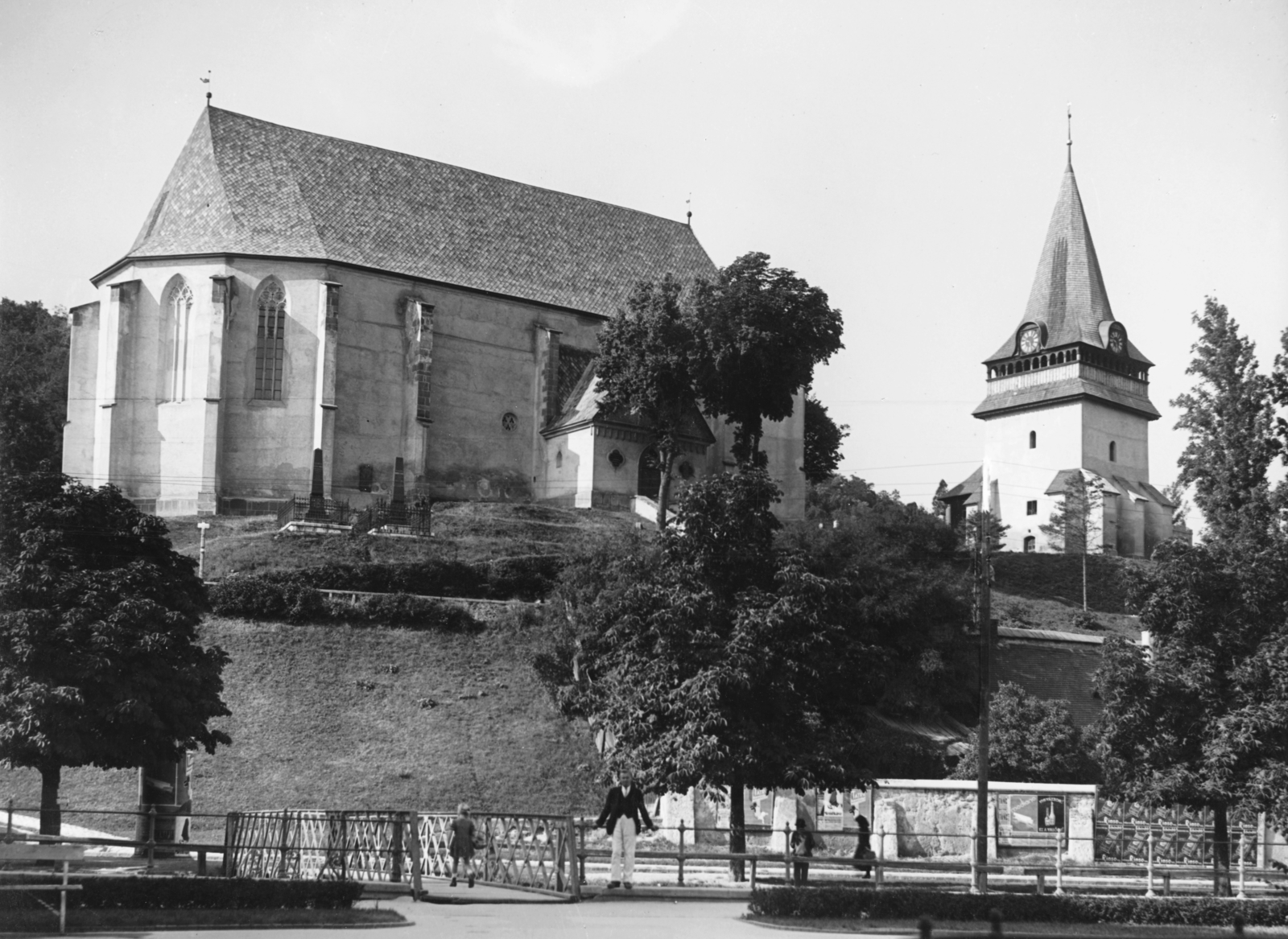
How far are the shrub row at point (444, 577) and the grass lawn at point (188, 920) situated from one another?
93.0ft

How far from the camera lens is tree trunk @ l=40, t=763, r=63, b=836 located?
29906 mm

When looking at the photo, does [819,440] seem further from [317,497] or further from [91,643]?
[91,643]

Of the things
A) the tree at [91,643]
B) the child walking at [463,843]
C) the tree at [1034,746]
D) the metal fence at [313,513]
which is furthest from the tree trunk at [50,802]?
the tree at [1034,746]

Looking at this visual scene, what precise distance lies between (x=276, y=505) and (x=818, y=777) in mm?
35519

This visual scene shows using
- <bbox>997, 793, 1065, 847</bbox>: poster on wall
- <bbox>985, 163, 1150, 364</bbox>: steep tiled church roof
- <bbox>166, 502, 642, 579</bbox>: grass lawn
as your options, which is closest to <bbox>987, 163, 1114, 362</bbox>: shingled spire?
<bbox>985, 163, 1150, 364</bbox>: steep tiled church roof

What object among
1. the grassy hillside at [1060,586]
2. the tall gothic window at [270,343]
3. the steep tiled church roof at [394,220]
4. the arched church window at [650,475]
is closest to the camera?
the tall gothic window at [270,343]

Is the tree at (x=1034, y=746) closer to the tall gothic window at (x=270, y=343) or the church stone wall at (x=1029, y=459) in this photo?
the tall gothic window at (x=270, y=343)

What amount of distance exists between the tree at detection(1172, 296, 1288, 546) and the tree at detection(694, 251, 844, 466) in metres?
13.1

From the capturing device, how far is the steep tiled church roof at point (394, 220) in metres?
66.1

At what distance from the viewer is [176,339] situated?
64.6m

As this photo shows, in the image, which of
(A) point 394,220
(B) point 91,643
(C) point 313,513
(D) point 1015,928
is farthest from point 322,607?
(D) point 1015,928

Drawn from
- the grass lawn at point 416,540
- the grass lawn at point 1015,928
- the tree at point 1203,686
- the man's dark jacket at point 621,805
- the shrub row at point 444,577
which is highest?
the grass lawn at point 416,540

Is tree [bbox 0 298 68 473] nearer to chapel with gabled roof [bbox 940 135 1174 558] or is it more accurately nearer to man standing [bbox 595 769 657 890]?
man standing [bbox 595 769 657 890]

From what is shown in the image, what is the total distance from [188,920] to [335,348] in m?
47.1
